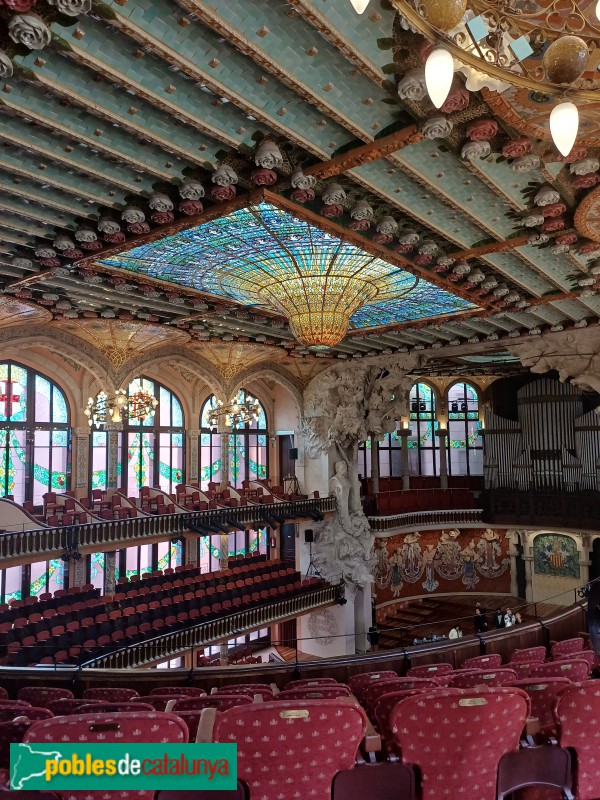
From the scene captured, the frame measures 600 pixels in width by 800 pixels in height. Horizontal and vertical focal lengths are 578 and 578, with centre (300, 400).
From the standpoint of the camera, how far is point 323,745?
257cm

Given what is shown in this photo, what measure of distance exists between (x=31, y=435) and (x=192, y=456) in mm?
6197

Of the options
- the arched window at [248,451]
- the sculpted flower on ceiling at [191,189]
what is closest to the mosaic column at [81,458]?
the arched window at [248,451]

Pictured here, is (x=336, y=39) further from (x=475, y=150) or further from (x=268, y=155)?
(x=475, y=150)

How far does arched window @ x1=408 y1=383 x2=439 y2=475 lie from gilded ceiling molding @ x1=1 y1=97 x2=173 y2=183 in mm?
21052

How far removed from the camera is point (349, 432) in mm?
21922

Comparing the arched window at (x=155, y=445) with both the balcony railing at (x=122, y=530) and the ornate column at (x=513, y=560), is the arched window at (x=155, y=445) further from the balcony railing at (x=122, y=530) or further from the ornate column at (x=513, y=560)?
the ornate column at (x=513, y=560)

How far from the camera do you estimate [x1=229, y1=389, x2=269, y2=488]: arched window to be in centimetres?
2464

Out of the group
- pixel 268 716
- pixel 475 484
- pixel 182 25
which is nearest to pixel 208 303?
pixel 182 25

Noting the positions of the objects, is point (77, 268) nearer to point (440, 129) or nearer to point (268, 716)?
point (440, 129)

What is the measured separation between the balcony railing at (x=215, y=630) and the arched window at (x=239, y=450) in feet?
20.1

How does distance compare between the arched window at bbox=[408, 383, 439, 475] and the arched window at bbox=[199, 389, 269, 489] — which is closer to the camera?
the arched window at bbox=[199, 389, 269, 489]

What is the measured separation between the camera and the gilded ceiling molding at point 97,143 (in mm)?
5691

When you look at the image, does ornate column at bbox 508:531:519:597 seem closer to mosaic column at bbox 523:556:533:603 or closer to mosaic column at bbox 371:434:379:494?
mosaic column at bbox 523:556:533:603

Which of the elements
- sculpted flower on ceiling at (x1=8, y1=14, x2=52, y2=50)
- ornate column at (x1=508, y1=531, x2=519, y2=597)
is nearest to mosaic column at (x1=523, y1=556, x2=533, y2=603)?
ornate column at (x1=508, y1=531, x2=519, y2=597)
